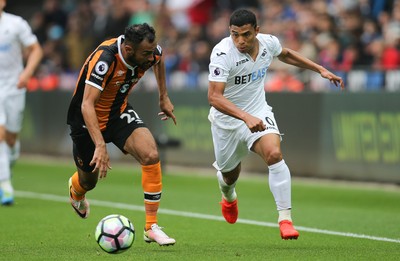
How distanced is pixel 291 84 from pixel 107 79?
876 cm

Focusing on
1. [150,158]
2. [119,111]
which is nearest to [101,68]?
[119,111]

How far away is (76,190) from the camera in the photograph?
1066cm

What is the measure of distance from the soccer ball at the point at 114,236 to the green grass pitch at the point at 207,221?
0.15m

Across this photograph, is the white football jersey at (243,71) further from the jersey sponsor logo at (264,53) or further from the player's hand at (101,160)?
Result: the player's hand at (101,160)

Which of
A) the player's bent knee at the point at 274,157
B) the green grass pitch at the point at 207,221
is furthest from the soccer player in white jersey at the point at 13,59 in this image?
the player's bent knee at the point at 274,157

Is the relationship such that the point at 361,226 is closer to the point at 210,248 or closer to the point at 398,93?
the point at 210,248

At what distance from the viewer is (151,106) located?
2052 cm

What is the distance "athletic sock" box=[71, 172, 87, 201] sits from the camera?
1058 cm

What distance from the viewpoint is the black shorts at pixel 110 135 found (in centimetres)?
966

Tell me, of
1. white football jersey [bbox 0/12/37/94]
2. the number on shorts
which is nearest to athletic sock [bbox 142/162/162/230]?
the number on shorts

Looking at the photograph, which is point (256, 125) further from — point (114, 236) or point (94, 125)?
point (114, 236)

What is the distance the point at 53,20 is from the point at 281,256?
19103 mm

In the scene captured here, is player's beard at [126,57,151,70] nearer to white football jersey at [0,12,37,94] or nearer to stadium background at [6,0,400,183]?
white football jersey at [0,12,37,94]

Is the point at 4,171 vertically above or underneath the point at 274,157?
underneath
